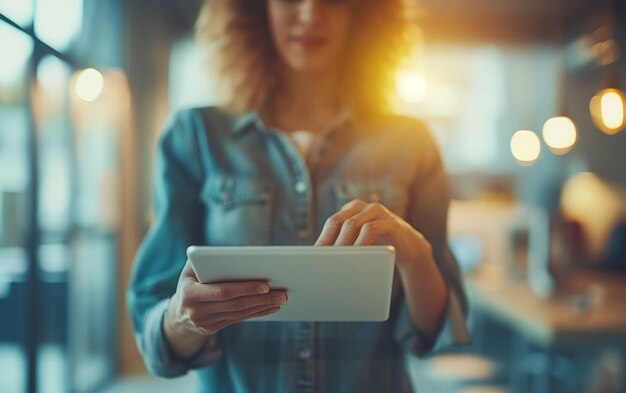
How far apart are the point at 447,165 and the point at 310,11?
227 millimetres

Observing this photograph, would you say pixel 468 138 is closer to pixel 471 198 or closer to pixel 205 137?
pixel 471 198

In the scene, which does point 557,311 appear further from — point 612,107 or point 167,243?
point 167,243

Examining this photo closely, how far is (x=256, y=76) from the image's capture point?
22.7 inches

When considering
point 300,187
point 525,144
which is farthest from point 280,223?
point 525,144

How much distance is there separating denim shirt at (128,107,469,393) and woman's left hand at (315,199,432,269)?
0.13ft

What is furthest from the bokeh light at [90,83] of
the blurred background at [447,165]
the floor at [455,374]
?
the floor at [455,374]

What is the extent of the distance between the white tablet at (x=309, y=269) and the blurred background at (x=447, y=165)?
0.81 feet

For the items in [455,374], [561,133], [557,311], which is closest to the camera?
[557,311]

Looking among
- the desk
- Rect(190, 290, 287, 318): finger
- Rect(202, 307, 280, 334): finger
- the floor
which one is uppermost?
Rect(190, 290, 287, 318): finger

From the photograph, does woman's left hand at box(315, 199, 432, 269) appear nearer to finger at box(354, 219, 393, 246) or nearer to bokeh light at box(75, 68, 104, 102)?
finger at box(354, 219, 393, 246)

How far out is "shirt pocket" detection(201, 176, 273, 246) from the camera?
512 millimetres

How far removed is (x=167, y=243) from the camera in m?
0.52

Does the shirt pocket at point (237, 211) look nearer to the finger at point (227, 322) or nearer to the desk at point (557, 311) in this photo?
the finger at point (227, 322)

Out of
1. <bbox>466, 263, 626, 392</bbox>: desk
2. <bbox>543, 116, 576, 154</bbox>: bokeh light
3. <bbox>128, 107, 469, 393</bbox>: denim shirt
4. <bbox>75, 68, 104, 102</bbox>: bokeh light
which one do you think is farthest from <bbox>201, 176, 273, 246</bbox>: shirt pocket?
<bbox>543, 116, 576, 154</bbox>: bokeh light
